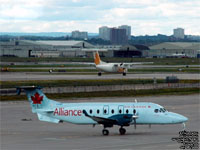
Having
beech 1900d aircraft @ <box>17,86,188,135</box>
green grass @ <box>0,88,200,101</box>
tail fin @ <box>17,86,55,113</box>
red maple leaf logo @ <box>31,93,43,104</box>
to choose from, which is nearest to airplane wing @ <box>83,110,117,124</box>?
beech 1900d aircraft @ <box>17,86,188,135</box>

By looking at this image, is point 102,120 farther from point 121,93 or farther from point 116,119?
point 121,93

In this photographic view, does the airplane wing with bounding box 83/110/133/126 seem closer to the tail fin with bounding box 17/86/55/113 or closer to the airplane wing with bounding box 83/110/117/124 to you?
the airplane wing with bounding box 83/110/117/124

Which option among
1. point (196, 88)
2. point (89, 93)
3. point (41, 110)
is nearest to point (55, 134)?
point (41, 110)

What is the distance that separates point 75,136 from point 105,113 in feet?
9.71

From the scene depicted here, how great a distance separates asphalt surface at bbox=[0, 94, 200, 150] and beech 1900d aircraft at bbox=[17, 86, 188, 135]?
1079 mm

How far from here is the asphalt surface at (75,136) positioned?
114 ft

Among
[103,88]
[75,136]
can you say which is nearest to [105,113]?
[75,136]

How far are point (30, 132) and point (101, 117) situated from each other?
6.31m

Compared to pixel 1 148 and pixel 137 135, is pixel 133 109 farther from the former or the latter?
pixel 1 148

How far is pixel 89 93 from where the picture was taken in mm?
72625

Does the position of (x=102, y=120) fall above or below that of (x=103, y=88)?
below

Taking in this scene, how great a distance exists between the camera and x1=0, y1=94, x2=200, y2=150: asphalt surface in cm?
3466

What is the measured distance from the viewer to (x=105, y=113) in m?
40.4

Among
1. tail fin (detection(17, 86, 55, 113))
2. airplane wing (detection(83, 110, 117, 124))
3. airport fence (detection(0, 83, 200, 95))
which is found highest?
tail fin (detection(17, 86, 55, 113))
